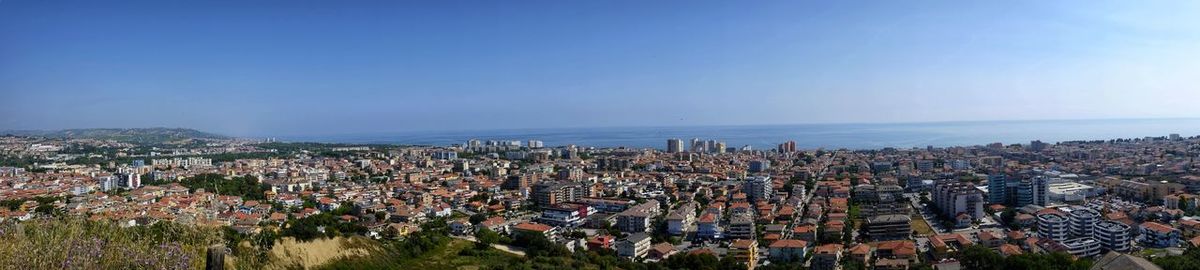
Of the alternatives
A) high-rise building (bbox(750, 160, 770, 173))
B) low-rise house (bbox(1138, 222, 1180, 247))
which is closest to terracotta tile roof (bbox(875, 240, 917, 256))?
low-rise house (bbox(1138, 222, 1180, 247))

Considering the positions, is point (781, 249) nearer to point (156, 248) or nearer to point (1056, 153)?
point (156, 248)

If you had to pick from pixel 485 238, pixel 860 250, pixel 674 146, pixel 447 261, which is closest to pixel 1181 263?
pixel 860 250

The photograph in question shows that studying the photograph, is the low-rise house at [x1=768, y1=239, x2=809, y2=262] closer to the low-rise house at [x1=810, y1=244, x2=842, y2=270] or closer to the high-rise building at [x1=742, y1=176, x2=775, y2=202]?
the low-rise house at [x1=810, y1=244, x2=842, y2=270]

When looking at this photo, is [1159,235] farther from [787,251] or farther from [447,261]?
[447,261]

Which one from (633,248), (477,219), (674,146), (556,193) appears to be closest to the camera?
(633,248)

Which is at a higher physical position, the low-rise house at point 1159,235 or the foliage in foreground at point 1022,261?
the foliage in foreground at point 1022,261

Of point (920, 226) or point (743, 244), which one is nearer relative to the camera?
point (743, 244)

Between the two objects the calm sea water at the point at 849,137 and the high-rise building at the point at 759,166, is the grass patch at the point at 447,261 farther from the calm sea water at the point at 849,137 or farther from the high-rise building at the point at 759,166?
the calm sea water at the point at 849,137

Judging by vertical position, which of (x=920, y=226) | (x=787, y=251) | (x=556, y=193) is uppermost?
(x=556, y=193)

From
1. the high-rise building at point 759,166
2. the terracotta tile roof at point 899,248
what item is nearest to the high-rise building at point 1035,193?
the terracotta tile roof at point 899,248
